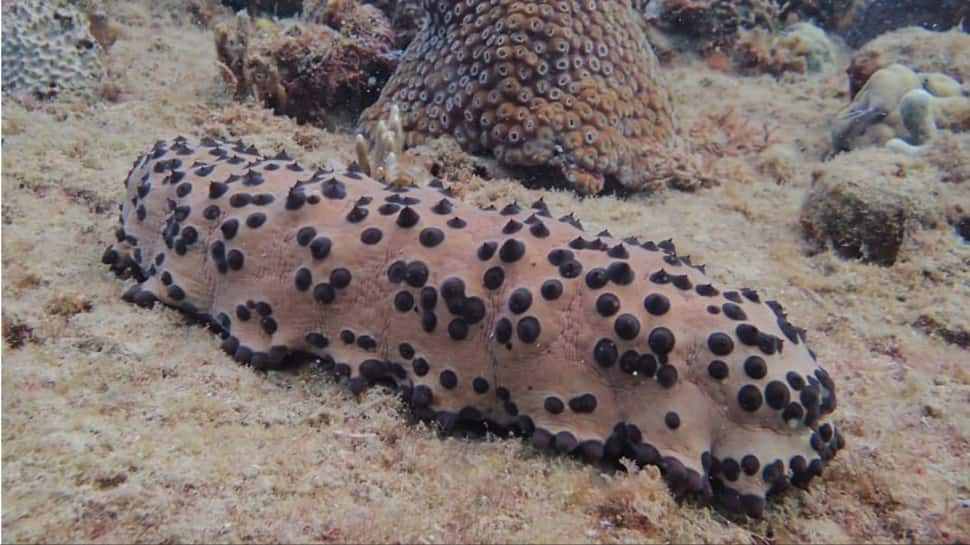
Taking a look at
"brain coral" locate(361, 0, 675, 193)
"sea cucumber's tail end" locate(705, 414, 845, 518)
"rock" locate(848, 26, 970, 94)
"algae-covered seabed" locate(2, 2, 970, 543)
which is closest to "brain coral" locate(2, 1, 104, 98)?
"algae-covered seabed" locate(2, 2, 970, 543)

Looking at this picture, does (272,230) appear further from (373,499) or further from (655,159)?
(655,159)

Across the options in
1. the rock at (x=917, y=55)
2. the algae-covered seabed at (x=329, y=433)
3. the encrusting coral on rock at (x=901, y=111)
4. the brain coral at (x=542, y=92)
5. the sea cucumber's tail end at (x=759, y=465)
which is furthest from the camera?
the rock at (x=917, y=55)

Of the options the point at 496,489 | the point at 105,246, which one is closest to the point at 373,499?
the point at 496,489

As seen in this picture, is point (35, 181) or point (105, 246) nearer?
point (105, 246)

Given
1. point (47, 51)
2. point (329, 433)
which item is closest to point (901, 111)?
point (329, 433)

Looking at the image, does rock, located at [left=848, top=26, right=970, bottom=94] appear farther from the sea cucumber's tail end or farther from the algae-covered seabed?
the sea cucumber's tail end

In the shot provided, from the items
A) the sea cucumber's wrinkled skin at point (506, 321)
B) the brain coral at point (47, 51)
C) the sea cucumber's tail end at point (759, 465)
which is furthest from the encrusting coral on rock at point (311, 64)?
the sea cucumber's tail end at point (759, 465)

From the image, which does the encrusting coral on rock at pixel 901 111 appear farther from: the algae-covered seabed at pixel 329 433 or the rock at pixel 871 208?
the algae-covered seabed at pixel 329 433
